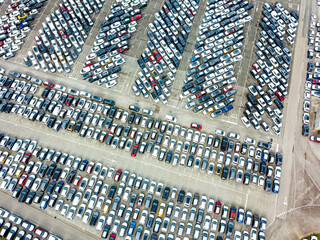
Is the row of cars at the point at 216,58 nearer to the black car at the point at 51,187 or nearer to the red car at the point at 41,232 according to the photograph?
the black car at the point at 51,187

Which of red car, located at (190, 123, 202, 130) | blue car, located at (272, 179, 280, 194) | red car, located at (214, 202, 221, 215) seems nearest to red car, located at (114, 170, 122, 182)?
red car, located at (190, 123, 202, 130)

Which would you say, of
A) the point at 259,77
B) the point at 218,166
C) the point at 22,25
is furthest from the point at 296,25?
the point at 22,25

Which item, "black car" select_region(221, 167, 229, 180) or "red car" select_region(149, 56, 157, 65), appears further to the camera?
"red car" select_region(149, 56, 157, 65)

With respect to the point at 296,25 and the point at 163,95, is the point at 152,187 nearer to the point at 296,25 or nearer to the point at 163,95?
the point at 163,95

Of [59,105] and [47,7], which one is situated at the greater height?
[47,7]

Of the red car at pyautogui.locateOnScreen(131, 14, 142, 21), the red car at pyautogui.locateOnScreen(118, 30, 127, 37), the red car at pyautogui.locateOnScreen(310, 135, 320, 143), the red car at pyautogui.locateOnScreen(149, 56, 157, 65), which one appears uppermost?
the red car at pyautogui.locateOnScreen(131, 14, 142, 21)

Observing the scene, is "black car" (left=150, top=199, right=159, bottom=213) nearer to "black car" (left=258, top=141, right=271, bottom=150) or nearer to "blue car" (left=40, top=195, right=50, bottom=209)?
"blue car" (left=40, top=195, right=50, bottom=209)

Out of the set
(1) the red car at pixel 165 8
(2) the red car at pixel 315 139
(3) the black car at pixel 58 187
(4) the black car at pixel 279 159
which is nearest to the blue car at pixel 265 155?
(4) the black car at pixel 279 159
